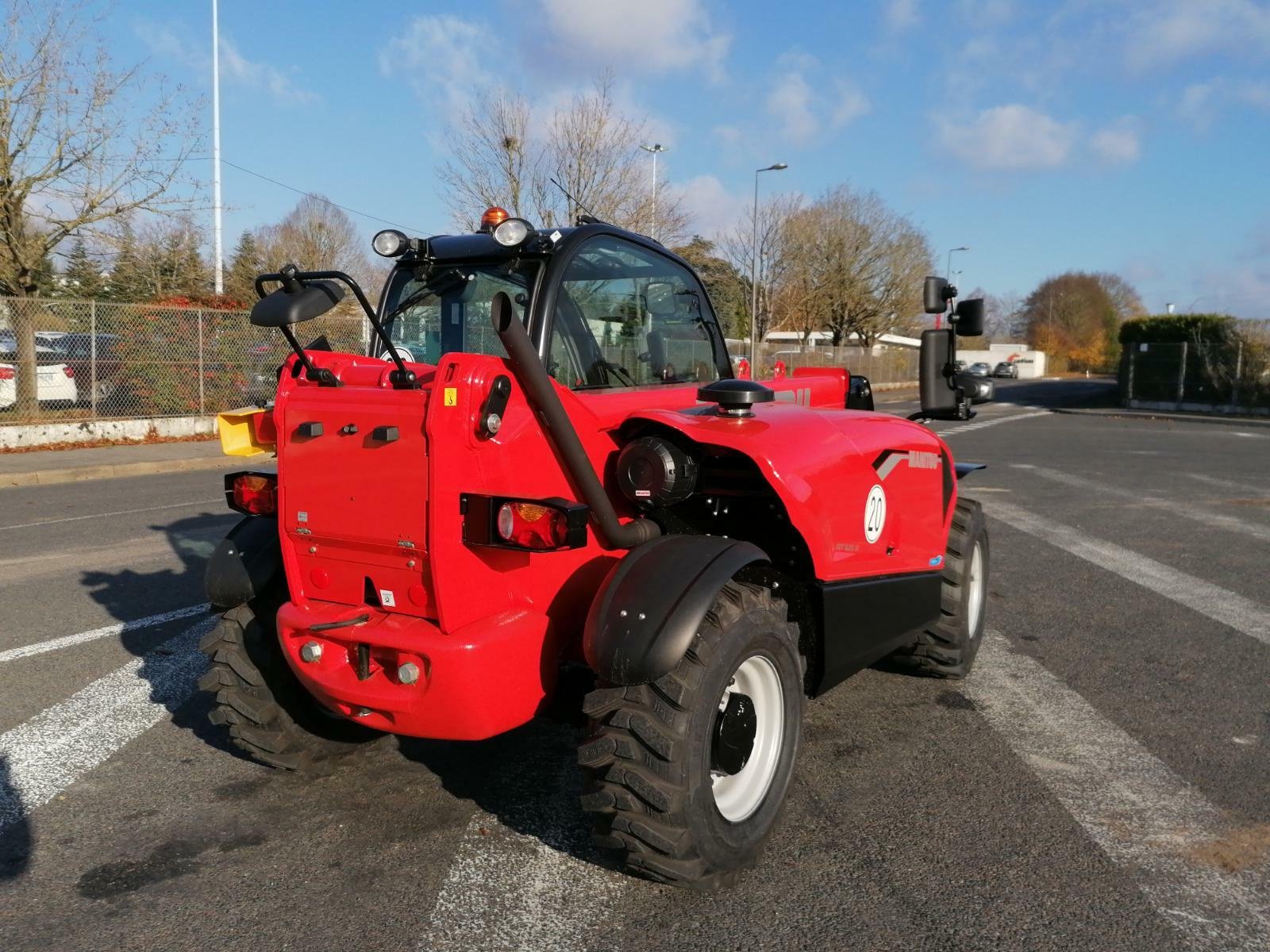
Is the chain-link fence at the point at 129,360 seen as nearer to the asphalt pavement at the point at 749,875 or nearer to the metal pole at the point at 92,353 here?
the metal pole at the point at 92,353

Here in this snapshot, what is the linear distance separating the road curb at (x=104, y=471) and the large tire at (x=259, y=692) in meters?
11.0

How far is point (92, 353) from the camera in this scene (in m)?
16.6

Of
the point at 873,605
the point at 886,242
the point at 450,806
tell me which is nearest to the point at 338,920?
the point at 450,806

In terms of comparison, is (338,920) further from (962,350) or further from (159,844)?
(962,350)

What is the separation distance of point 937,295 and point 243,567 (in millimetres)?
3186

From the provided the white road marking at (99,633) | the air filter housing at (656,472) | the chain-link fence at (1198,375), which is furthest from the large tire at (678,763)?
the chain-link fence at (1198,375)

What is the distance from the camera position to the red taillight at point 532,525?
281cm

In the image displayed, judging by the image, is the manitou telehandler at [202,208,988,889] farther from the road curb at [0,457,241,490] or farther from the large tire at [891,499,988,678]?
the road curb at [0,457,241,490]

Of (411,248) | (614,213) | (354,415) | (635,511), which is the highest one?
(614,213)

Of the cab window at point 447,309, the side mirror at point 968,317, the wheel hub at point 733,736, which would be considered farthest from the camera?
the side mirror at point 968,317

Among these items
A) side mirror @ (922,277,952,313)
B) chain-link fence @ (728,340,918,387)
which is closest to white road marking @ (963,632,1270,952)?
side mirror @ (922,277,952,313)

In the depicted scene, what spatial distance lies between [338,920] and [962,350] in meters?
98.6

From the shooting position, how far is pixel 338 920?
2854 millimetres

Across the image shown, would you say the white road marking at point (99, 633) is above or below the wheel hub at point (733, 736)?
below
